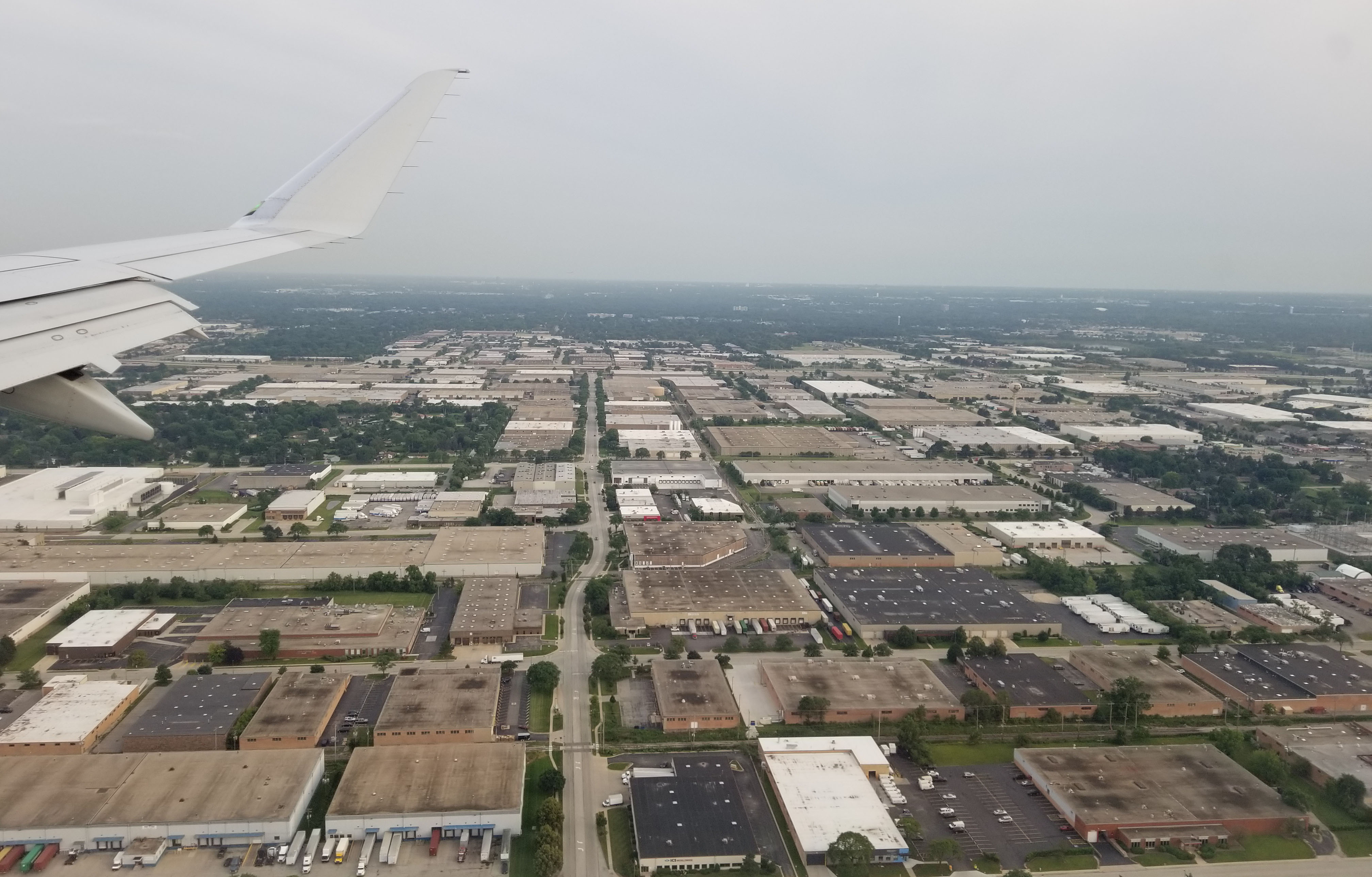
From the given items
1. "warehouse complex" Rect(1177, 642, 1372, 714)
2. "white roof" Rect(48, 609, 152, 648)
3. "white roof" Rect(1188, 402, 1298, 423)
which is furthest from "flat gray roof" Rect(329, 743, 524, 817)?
"white roof" Rect(1188, 402, 1298, 423)

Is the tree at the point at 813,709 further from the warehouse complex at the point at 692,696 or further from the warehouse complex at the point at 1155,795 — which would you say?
the warehouse complex at the point at 1155,795

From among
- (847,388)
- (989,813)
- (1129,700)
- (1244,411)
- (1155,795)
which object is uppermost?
(1244,411)

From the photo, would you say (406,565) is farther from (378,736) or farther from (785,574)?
(785,574)

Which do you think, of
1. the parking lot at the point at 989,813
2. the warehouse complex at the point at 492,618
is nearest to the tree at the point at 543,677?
the warehouse complex at the point at 492,618

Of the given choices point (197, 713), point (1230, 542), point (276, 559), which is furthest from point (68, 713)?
point (1230, 542)

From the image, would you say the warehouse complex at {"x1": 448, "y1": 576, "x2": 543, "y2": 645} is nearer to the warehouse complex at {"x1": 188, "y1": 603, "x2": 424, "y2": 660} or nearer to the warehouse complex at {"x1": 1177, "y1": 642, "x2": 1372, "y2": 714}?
the warehouse complex at {"x1": 188, "y1": 603, "x2": 424, "y2": 660}

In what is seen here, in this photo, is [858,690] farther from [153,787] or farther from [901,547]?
[153,787]

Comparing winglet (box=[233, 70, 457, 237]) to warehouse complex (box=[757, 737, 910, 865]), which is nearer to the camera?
winglet (box=[233, 70, 457, 237])
